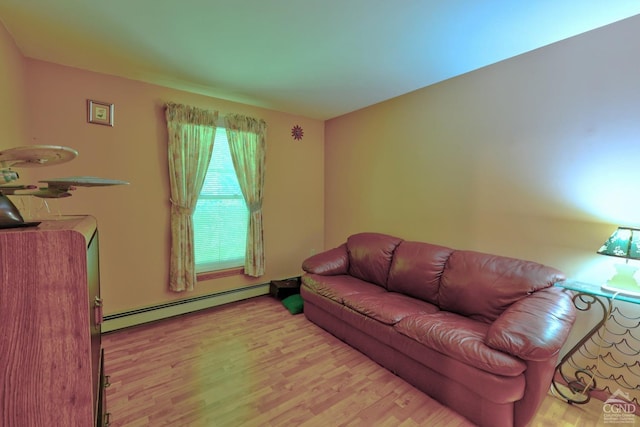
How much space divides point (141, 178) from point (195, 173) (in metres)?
0.51

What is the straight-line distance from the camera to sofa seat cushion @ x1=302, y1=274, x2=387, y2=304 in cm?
267

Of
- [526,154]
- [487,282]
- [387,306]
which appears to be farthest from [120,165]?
[526,154]

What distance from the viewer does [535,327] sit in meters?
1.60

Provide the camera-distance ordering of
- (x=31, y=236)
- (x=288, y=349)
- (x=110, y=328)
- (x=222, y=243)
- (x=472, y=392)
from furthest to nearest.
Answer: (x=222, y=243)
(x=110, y=328)
(x=288, y=349)
(x=472, y=392)
(x=31, y=236)

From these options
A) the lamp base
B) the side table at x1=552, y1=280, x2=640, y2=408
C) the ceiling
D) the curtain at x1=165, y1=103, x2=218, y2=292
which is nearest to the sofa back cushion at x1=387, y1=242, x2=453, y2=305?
the side table at x1=552, y1=280, x2=640, y2=408

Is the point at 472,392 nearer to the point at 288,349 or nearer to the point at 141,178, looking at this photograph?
the point at 288,349

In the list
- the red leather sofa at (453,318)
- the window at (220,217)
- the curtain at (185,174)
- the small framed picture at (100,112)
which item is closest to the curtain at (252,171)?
the window at (220,217)

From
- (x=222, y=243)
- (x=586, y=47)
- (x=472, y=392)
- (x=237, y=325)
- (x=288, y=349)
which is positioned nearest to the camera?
(x=472, y=392)

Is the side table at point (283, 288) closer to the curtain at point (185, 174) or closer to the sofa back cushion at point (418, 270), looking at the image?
the curtain at point (185, 174)

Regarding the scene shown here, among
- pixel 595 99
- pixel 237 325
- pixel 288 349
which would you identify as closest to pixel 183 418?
pixel 288 349

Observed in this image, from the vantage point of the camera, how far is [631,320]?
187 centimetres

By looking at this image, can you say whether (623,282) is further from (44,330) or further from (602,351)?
(44,330)

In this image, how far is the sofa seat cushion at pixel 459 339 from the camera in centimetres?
A: 158

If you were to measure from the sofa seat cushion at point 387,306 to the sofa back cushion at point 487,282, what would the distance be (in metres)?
0.22
